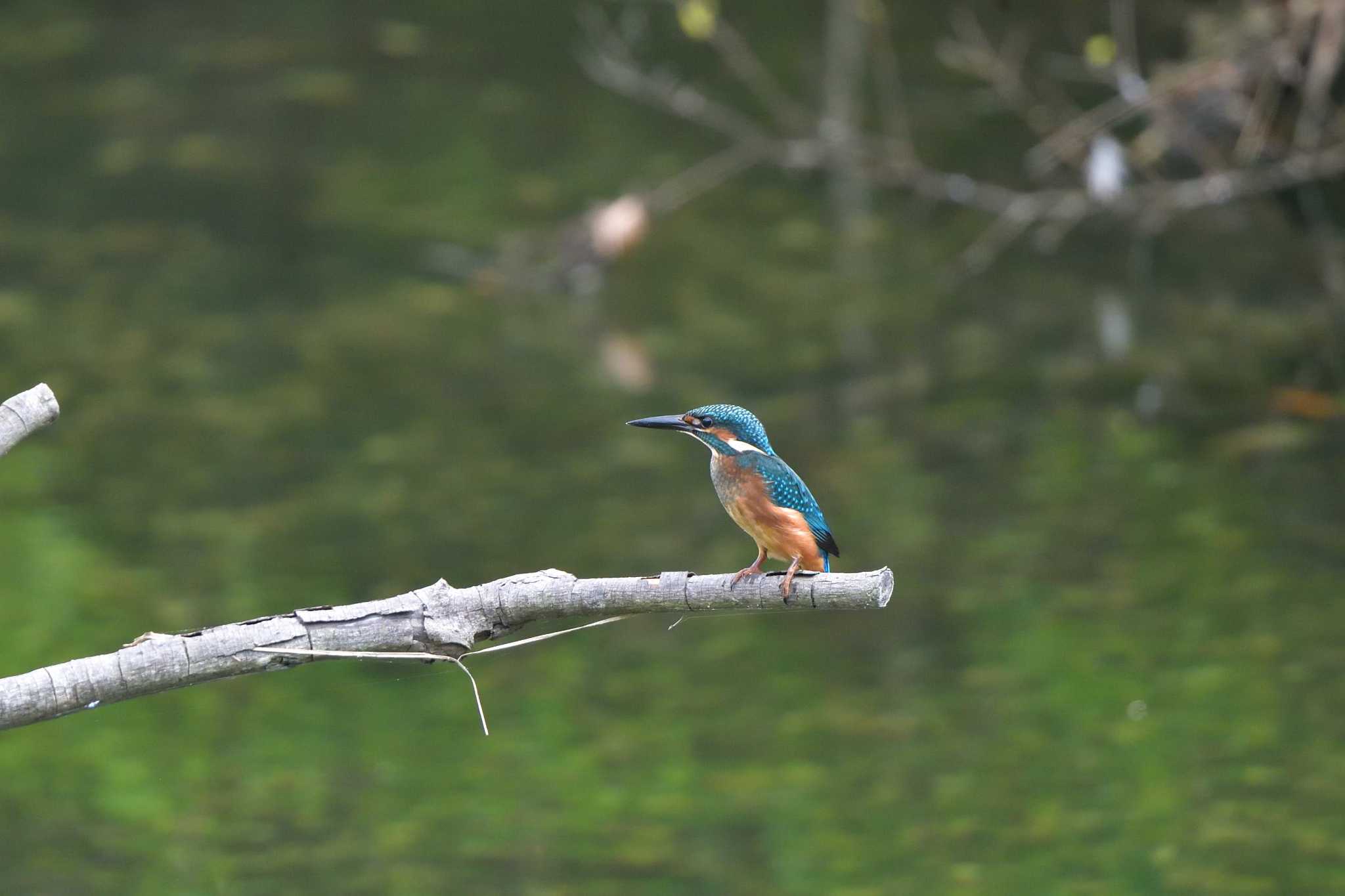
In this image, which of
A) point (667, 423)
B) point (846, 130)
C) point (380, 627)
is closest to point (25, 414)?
point (380, 627)

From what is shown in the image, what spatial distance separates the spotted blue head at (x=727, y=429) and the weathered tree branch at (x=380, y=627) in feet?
1.34

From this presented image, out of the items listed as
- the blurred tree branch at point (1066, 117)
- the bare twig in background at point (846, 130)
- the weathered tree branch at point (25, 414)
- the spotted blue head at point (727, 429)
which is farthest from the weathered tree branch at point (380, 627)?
the bare twig in background at point (846, 130)

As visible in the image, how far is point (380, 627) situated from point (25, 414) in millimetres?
467

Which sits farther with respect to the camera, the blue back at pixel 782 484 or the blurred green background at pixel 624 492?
the blurred green background at pixel 624 492

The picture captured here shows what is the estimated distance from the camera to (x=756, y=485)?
7.50 ft

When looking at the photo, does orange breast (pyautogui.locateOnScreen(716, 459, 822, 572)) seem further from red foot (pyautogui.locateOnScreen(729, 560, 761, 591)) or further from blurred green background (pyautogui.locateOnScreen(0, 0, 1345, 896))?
blurred green background (pyautogui.locateOnScreen(0, 0, 1345, 896))

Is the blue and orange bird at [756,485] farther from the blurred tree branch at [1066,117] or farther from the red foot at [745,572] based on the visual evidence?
the blurred tree branch at [1066,117]

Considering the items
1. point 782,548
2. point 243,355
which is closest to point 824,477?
point 243,355

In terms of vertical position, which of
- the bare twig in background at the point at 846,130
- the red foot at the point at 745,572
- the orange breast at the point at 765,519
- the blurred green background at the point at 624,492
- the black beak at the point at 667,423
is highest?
the bare twig in background at the point at 846,130

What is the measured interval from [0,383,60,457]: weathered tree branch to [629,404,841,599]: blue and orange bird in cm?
69

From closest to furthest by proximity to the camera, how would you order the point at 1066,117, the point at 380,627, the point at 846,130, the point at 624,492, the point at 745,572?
1. the point at 380,627
2. the point at 745,572
3. the point at 624,492
4. the point at 846,130
5. the point at 1066,117

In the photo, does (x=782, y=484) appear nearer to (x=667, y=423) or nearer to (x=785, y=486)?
(x=785, y=486)

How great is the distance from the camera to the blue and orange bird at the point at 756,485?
2.28 meters

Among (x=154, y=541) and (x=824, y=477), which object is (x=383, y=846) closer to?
(x=154, y=541)
